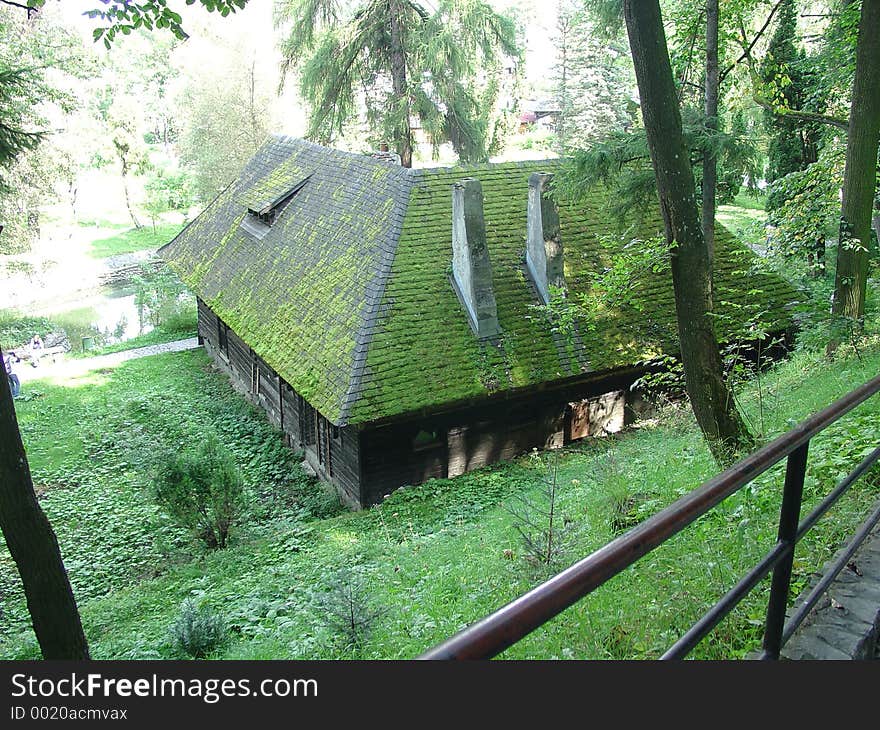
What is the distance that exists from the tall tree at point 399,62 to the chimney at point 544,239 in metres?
11.0

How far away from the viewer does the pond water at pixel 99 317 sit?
29219mm

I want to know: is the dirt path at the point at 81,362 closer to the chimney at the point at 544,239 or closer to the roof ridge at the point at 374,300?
the roof ridge at the point at 374,300

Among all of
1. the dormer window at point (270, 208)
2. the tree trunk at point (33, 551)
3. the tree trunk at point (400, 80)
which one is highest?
the tree trunk at point (400, 80)

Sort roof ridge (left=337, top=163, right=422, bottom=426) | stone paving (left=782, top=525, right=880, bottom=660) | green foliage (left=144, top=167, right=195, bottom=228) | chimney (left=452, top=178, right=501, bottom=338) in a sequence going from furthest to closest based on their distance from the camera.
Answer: green foliage (left=144, top=167, right=195, bottom=228), chimney (left=452, top=178, right=501, bottom=338), roof ridge (left=337, top=163, right=422, bottom=426), stone paving (left=782, top=525, right=880, bottom=660)

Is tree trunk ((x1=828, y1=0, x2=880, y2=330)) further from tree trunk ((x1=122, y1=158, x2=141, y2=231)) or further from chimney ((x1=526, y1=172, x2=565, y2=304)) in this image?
tree trunk ((x1=122, y1=158, x2=141, y2=231))

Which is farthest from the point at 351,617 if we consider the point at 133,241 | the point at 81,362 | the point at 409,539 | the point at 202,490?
the point at 133,241

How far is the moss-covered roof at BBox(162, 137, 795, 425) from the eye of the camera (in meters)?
13.3

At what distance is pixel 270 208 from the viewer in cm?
1972

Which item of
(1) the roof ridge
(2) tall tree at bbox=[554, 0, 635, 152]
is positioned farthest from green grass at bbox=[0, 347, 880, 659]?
(2) tall tree at bbox=[554, 0, 635, 152]

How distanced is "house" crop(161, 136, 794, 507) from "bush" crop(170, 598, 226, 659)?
15.3 feet

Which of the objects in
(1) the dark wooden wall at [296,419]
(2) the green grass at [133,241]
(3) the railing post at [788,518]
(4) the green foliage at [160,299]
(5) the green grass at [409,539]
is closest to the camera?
(3) the railing post at [788,518]

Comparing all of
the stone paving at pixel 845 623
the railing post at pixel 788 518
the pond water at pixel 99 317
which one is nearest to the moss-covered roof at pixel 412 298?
the stone paving at pixel 845 623

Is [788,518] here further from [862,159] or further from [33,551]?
[862,159]

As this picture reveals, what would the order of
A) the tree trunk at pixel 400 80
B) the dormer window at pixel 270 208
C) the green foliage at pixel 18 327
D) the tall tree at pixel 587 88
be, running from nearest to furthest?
the dormer window at pixel 270 208 → the tree trunk at pixel 400 80 → the green foliage at pixel 18 327 → the tall tree at pixel 587 88
